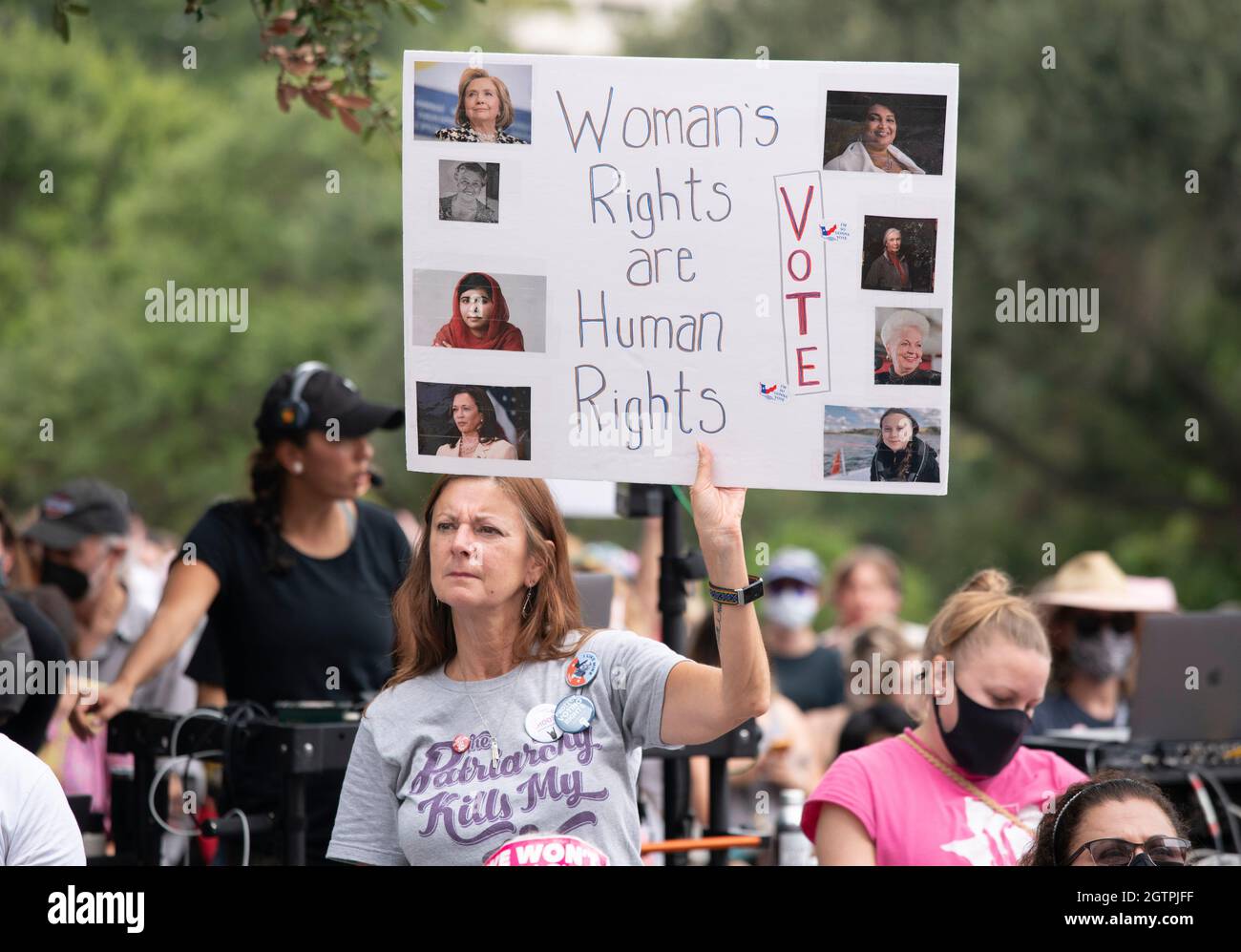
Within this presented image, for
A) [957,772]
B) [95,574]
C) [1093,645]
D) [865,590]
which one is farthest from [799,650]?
[957,772]

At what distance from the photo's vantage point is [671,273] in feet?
10.6

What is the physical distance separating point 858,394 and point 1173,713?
317 centimetres

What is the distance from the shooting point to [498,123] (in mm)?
3229

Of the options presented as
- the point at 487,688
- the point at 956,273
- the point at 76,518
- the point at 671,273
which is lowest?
the point at 487,688

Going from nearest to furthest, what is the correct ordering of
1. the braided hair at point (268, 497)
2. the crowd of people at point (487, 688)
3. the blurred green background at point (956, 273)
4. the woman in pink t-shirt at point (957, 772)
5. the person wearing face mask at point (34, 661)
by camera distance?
1. the crowd of people at point (487, 688)
2. the woman in pink t-shirt at point (957, 772)
3. the person wearing face mask at point (34, 661)
4. the braided hair at point (268, 497)
5. the blurred green background at point (956, 273)

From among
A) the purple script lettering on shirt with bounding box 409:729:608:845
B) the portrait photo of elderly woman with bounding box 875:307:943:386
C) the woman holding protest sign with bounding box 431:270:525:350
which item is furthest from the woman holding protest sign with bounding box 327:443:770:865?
the portrait photo of elderly woman with bounding box 875:307:943:386

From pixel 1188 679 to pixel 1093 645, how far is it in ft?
2.31

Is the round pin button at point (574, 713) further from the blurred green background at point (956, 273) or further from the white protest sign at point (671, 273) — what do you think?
the blurred green background at point (956, 273)

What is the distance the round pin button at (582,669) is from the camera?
10.2 ft

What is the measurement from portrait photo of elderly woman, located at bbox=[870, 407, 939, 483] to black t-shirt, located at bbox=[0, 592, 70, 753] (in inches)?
107

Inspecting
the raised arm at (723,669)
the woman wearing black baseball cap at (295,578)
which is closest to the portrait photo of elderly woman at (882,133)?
the raised arm at (723,669)

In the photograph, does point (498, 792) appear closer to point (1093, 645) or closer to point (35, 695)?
point (35, 695)

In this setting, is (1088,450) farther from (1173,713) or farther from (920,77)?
(920,77)
